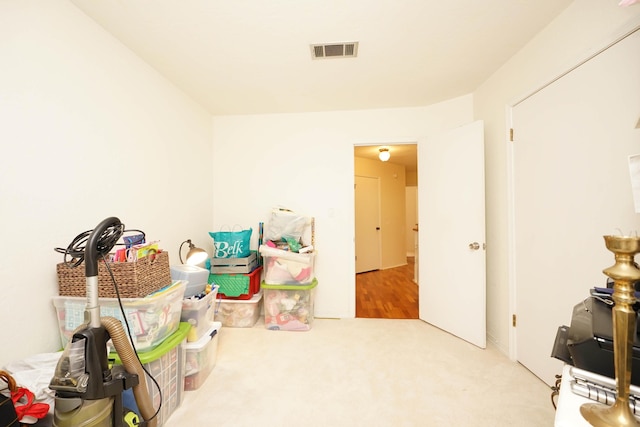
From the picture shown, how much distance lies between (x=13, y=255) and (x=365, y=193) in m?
4.74

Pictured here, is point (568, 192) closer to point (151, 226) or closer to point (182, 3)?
point (182, 3)

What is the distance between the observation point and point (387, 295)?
365cm

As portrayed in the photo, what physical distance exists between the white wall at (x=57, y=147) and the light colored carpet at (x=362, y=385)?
106 centimetres

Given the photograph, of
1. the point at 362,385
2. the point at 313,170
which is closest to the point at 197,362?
the point at 362,385

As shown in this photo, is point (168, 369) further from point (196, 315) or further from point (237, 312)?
point (237, 312)

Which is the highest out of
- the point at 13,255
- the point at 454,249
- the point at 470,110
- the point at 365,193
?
the point at 470,110

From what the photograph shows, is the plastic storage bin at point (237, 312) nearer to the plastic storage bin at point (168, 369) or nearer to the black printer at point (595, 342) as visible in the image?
the plastic storage bin at point (168, 369)

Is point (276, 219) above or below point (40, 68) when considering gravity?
below

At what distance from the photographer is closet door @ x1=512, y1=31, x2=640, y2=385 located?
1.20 meters

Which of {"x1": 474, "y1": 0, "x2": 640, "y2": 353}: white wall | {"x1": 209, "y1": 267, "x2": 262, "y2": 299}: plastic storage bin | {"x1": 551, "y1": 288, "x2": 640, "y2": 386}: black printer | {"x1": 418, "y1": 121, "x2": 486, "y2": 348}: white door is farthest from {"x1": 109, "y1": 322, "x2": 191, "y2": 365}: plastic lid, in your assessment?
{"x1": 474, "y1": 0, "x2": 640, "y2": 353}: white wall

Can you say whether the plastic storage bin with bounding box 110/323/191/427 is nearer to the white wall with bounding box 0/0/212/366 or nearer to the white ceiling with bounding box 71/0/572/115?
the white wall with bounding box 0/0/212/366

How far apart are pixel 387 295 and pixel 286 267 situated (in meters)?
1.94

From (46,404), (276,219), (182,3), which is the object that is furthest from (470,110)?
(46,404)

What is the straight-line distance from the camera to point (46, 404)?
94 cm
